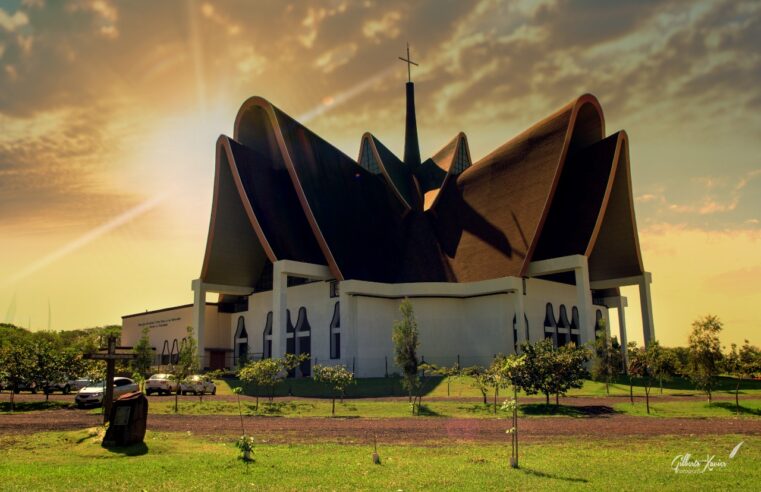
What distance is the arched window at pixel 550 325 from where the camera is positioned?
4297cm

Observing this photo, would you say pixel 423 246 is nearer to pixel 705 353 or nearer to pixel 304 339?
pixel 304 339

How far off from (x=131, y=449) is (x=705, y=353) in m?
23.1

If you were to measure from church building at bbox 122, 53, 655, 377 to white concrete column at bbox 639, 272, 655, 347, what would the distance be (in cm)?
16

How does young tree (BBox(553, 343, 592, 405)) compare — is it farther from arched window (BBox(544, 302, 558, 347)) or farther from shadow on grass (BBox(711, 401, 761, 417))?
arched window (BBox(544, 302, 558, 347))

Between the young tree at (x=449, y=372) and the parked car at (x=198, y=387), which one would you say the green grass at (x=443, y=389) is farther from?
the parked car at (x=198, y=387)

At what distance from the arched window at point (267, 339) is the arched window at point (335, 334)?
7.91 meters

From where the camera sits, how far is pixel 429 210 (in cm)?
4944

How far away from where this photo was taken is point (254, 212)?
38.9 metres

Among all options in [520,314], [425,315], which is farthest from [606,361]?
[425,315]

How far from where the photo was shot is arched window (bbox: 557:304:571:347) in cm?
4427

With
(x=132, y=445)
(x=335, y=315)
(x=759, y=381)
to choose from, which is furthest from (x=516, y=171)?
(x=132, y=445)

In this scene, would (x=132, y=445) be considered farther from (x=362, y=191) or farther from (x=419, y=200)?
(x=419, y=200)

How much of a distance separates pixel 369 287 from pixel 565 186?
16.5m

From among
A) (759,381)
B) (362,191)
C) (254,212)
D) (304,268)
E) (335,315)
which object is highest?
(362,191)
